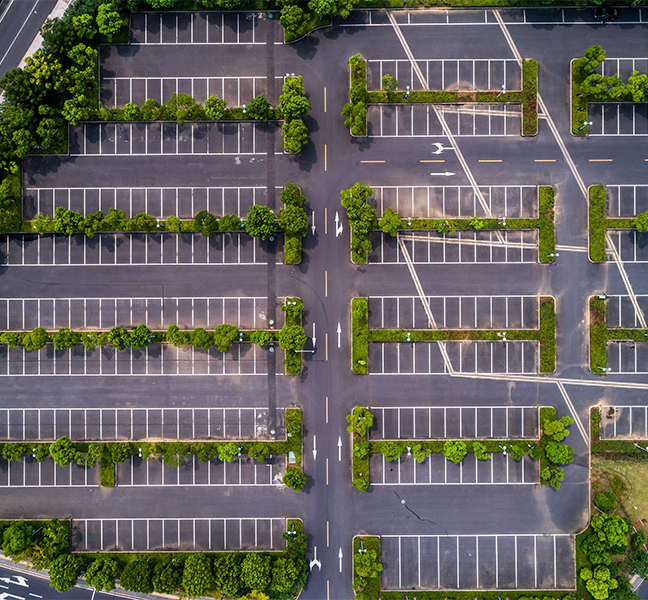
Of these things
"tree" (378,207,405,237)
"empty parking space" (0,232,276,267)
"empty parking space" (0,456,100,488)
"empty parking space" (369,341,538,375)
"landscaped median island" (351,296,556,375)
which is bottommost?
"empty parking space" (0,456,100,488)

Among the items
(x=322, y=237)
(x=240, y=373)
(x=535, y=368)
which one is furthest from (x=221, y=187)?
(x=535, y=368)

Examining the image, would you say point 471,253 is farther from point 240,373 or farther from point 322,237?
point 240,373

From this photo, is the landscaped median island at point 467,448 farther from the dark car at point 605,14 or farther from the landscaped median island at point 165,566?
the dark car at point 605,14

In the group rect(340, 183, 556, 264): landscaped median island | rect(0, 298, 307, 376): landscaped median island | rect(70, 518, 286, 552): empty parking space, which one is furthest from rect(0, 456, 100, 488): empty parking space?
rect(340, 183, 556, 264): landscaped median island

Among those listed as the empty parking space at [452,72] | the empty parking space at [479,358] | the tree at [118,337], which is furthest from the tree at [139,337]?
the empty parking space at [452,72]

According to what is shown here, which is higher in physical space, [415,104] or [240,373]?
[415,104]

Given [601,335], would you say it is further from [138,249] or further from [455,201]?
[138,249]

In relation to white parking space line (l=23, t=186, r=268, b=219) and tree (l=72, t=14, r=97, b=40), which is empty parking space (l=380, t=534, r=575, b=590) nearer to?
white parking space line (l=23, t=186, r=268, b=219)
